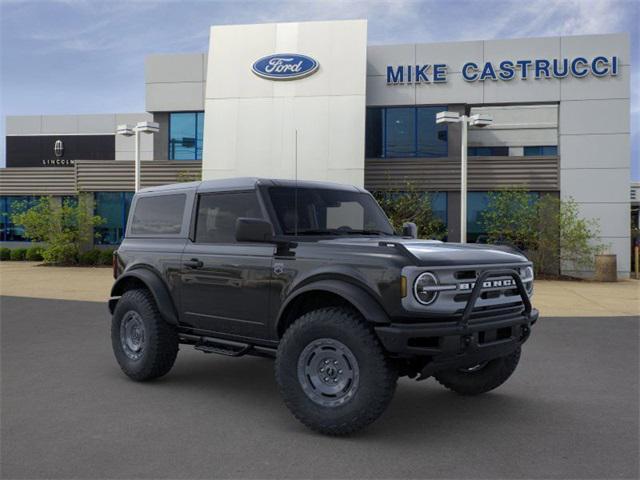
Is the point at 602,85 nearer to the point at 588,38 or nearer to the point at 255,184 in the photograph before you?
the point at 588,38

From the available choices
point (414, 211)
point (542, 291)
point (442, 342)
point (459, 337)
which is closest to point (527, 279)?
point (459, 337)

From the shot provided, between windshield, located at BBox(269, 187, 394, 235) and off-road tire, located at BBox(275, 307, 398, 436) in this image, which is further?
windshield, located at BBox(269, 187, 394, 235)

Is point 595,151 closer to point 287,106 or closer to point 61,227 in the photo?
point 287,106

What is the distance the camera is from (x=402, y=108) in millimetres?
23531

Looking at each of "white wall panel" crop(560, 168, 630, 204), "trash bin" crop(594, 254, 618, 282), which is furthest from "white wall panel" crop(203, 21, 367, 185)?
"trash bin" crop(594, 254, 618, 282)

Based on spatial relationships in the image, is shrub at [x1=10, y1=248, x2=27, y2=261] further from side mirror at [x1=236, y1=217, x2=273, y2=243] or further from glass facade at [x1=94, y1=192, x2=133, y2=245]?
side mirror at [x1=236, y1=217, x2=273, y2=243]

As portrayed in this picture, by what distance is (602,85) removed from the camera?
21547 mm

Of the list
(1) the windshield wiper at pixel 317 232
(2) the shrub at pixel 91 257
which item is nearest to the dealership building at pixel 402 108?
(2) the shrub at pixel 91 257

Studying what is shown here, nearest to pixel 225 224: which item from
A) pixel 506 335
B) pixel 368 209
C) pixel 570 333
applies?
pixel 368 209

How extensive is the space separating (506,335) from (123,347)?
392cm

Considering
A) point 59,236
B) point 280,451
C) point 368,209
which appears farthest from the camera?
point 59,236

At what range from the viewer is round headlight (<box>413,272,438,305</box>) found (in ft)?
13.8

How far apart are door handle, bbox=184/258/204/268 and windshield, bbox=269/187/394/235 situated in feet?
3.05

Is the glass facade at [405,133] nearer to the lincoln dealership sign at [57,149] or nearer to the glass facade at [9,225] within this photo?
the glass facade at [9,225]
